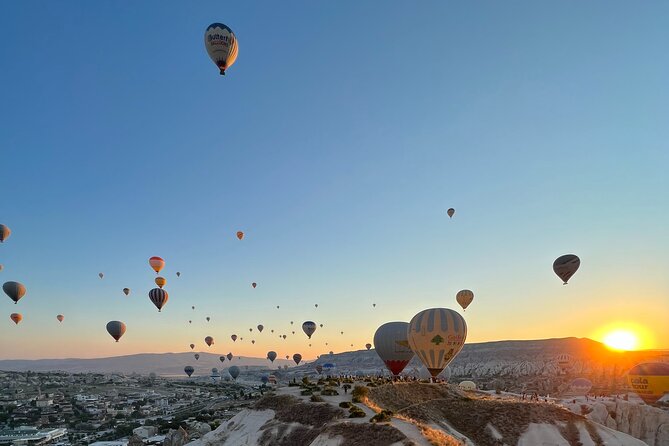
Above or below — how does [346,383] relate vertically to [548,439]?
above

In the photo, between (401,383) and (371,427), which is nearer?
(371,427)

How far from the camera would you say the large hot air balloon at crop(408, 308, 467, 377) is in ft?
172

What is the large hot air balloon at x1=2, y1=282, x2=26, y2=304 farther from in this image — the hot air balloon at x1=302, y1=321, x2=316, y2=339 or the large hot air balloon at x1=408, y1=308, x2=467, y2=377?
the large hot air balloon at x1=408, y1=308, x2=467, y2=377

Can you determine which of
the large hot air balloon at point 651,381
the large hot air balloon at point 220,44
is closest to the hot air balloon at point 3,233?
the large hot air balloon at point 220,44

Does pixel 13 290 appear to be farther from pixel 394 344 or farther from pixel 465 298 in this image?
pixel 465 298

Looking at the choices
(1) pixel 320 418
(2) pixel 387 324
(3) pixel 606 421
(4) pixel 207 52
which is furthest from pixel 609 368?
(4) pixel 207 52

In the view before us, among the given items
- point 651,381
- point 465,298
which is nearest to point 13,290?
point 465,298

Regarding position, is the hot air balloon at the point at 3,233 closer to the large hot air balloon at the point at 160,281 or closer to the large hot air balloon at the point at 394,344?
the large hot air balloon at the point at 160,281

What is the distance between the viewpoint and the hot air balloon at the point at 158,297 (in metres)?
77.1

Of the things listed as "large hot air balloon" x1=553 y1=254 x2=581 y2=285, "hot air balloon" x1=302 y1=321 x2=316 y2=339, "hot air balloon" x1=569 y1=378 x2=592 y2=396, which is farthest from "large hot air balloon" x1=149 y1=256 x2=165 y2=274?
"hot air balloon" x1=569 y1=378 x2=592 y2=396

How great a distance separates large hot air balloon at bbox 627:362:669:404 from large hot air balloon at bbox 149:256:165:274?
270ft

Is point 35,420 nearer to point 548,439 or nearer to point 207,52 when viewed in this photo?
point 207,52

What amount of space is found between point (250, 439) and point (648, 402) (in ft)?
221

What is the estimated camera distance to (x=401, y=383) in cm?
5569
